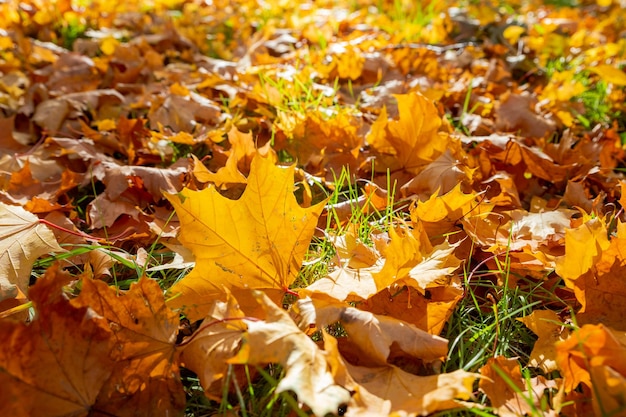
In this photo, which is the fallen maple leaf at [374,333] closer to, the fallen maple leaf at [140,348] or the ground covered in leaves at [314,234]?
the ground covered in leaves at [314,234]

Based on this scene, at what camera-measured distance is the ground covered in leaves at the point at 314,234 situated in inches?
33.3

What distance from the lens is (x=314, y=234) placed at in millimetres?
1354

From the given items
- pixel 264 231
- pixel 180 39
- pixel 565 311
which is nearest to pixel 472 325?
pixel 565 311

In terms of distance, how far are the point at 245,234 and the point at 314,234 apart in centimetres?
34

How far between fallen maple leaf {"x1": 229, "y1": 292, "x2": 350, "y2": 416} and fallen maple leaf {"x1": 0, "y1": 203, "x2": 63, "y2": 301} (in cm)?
56

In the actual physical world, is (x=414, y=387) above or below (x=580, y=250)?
below

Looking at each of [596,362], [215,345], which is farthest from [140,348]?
[596,362]

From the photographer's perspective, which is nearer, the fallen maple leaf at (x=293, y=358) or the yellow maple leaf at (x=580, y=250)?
the fallen maple leaf at (x=293, y=358)

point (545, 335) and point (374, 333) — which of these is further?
point (545, 335)

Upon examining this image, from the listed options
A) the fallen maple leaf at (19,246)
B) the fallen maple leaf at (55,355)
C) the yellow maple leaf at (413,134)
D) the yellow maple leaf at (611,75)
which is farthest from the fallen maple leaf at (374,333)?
the yellow maple leaf at (611,75)

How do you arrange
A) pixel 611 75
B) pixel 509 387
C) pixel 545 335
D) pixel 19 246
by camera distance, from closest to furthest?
pixel 509 387, pixel 545 335, pixel 19 246, pixel 611 75

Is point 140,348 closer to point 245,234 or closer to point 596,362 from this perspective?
point 245,234

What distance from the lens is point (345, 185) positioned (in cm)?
160

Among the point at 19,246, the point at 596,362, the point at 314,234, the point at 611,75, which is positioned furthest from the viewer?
the point at 611,75
